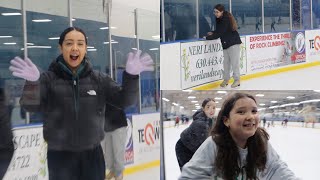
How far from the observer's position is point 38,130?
8.95 feet

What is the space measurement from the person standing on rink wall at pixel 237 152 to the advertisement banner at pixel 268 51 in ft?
14.6

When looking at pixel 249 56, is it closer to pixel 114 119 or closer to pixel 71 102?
pixel 114 119

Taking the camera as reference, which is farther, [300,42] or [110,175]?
[300,42]

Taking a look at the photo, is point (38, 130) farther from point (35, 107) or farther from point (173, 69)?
point (173, 69)

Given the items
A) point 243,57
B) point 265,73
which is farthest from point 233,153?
point 265,73

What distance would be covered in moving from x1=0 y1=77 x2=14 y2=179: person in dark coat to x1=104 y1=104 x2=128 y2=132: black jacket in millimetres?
659

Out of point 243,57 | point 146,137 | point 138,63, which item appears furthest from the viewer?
point 243,57

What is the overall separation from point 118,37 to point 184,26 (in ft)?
8.85

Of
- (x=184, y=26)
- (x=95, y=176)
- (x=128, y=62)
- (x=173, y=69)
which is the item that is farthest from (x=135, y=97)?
(x=184, y=26)

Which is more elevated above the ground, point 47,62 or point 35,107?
point 47,62

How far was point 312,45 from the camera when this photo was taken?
7.39m

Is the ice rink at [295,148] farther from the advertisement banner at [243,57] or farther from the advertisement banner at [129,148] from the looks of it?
the advertisement banner at [243,57]

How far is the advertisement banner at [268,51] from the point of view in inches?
259

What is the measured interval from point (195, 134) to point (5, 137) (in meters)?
1.68
